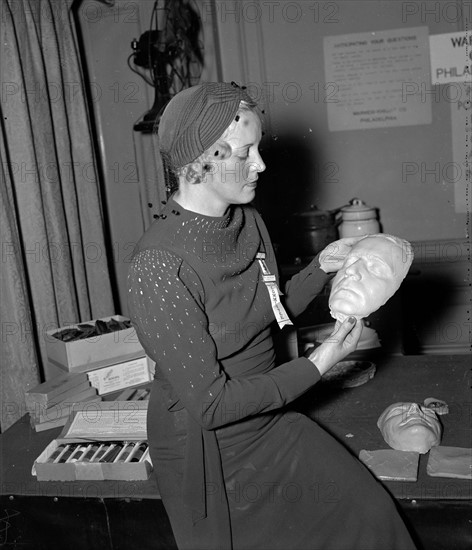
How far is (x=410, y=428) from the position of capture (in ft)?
5.57

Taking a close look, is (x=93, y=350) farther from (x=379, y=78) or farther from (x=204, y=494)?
(x=379, y=78)

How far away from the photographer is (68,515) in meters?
1.66

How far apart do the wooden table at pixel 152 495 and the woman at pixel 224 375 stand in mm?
159

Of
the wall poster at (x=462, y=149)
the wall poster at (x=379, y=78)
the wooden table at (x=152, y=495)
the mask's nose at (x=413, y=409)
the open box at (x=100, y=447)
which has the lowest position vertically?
the wooden table at (x=152, y=495)

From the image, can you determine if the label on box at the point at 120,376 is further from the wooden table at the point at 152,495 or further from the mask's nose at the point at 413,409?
the mask's nose at the point at 413,409

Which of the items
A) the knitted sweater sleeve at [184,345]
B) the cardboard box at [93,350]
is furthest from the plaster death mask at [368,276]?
the cardboard box at [93,350]

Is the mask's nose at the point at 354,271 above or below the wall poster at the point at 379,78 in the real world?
below

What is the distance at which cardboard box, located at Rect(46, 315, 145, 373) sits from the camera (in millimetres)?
2244

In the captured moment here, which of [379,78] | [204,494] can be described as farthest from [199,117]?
[379,78]

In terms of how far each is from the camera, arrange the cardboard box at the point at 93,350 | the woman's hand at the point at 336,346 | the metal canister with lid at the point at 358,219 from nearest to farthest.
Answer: the woman's hand at the point at 336,346
the cardboard box at the point at 93,350
the metal canister with lid at the point at 358,219

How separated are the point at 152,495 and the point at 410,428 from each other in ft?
2.37

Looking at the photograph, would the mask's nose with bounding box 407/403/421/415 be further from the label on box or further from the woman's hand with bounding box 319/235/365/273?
the label on box

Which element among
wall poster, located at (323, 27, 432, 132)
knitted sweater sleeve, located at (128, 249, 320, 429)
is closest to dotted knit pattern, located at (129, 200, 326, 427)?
knitted sweater sleeve, located at (128, 249, 320, 429)

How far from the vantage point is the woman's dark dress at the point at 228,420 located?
1.30 metres
